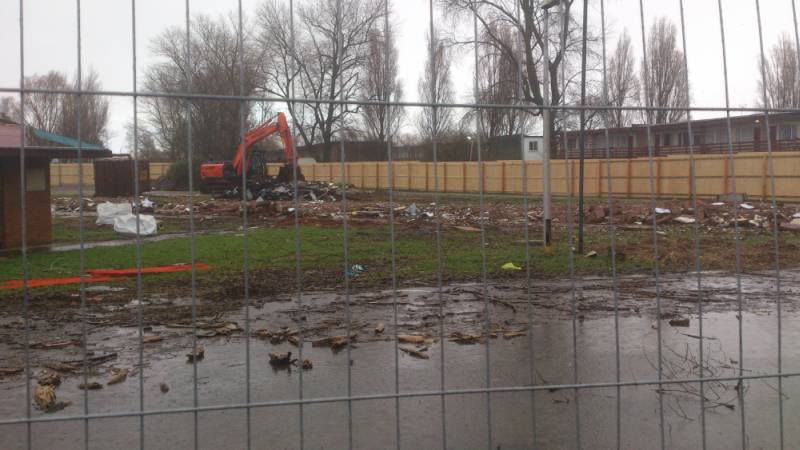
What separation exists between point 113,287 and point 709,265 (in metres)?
9.79

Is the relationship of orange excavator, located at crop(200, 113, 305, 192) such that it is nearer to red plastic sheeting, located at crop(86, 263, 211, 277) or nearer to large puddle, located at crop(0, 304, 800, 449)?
large puddle, located at crop(0, 304, 800, 449)

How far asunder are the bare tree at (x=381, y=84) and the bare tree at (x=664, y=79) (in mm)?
1349

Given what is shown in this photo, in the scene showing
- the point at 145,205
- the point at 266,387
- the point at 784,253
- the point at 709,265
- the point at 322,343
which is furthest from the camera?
the point at 145,205

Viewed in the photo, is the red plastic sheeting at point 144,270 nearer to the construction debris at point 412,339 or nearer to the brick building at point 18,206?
the brick building at point 18,206

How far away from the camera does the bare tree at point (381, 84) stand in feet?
10.9

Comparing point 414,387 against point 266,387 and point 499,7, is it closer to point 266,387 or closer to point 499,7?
point 266,387

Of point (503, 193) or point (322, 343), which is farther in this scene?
point (503, 193)

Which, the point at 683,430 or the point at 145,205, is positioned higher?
the point at 145,205

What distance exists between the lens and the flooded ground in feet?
13.3

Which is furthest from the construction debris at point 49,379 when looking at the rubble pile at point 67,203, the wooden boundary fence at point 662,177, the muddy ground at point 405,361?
the rubble pile at point 67,203

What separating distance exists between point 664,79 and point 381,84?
1.70 m

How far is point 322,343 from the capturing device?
644cm

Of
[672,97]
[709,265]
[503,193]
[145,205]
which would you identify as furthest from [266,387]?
[145,205]

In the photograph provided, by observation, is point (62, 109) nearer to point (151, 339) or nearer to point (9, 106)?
point (9, 106)
